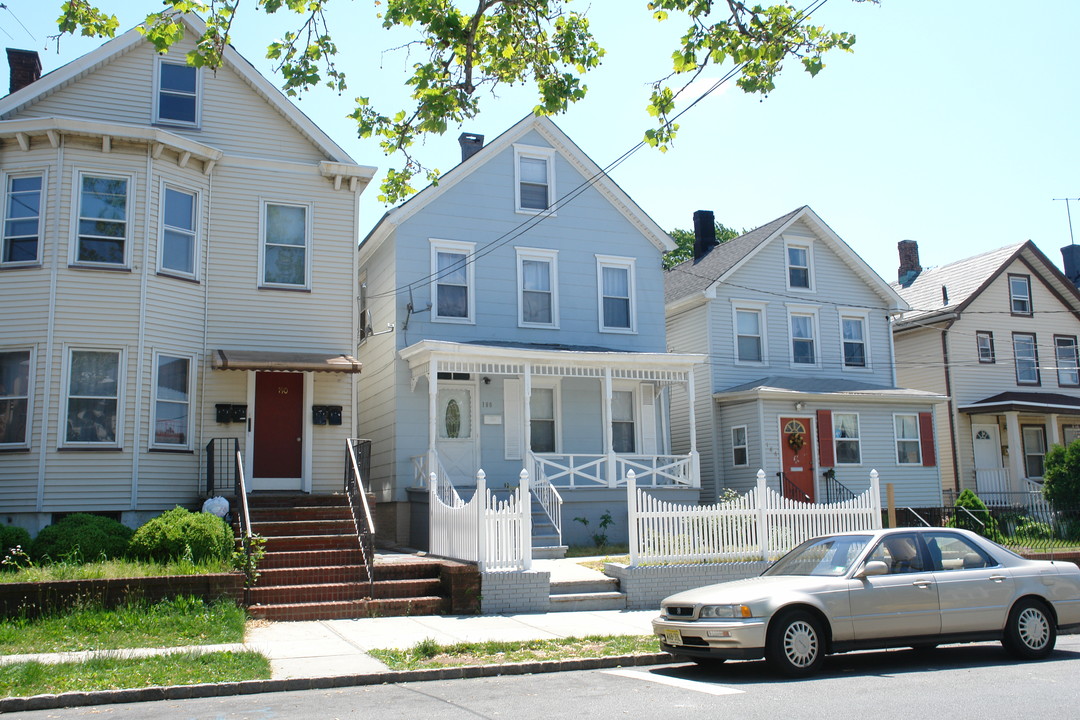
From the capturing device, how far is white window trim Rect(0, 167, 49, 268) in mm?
16438

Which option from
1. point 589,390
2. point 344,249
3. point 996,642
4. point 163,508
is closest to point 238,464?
point 163,508

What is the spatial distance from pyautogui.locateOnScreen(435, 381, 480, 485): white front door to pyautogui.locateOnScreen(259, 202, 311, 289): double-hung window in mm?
4211

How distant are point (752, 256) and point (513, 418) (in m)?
9.21

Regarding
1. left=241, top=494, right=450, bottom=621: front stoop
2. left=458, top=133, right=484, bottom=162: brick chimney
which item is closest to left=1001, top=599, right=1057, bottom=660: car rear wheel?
left=241, top=494, right=450, bottom=621: front stoop

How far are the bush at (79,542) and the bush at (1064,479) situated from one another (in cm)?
2049

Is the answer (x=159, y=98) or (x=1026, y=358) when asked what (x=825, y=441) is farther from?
(x=159, y=98)

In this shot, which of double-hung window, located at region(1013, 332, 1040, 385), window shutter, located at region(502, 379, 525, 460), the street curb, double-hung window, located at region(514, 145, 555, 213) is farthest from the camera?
double-hung window, located at region(1013, 332, 1040, 385)

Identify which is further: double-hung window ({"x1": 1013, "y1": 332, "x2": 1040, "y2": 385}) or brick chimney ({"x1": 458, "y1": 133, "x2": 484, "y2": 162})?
double-hung window ({"x1": 1013, "y1": 332, "x2": 1040, "y2": 385})

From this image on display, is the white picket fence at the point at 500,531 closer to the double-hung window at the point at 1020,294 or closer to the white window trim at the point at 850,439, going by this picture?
the white window trim at the point at 850,439

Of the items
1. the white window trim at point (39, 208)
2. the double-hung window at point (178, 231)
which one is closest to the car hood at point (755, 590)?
the double-hung window at point (178, 231)

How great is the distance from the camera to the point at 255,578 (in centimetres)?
1341

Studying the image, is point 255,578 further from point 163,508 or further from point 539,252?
point 539,252

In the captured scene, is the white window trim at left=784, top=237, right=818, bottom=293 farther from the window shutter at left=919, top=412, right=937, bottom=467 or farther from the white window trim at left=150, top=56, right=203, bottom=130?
the white window trim at left=150, top=56, right=203, bottom=130

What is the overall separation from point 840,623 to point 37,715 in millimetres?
7295
